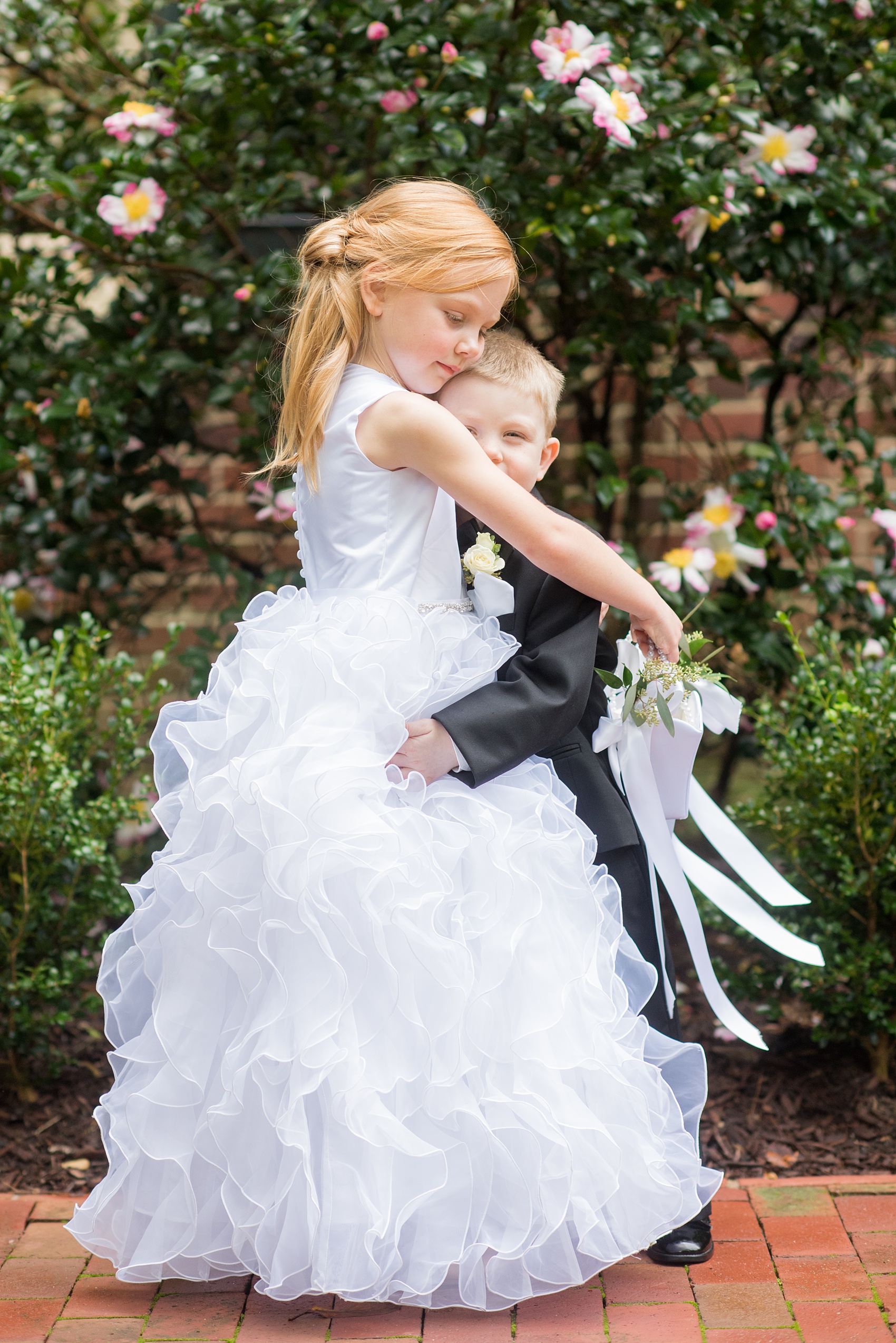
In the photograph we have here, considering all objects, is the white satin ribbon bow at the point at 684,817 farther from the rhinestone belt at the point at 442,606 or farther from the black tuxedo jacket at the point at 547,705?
the rhinestone belt at the point at 442,606

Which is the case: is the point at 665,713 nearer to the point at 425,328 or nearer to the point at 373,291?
the point at 425,328

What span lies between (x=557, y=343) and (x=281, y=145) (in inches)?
37.8

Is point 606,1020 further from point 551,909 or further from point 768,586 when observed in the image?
point 768,586

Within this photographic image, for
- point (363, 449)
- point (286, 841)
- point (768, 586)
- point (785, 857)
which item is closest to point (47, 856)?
point (286, 841)

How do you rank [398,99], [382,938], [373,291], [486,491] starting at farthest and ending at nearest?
[398,99], [373,291], [486,491], [382,938]

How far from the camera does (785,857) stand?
2873 millimetres

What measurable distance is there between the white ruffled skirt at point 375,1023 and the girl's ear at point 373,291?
51cm

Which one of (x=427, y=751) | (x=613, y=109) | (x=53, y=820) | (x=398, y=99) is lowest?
(x=53, y=820)

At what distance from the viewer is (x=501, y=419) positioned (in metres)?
2.21

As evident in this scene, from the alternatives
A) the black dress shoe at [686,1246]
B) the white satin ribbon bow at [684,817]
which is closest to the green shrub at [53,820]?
the white satin ribbon bow at [684,817]

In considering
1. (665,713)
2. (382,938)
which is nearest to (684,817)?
(665,713)

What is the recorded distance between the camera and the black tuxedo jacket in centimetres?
205

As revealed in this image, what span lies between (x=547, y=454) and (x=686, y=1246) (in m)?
1.47

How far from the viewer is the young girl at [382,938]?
73.8 inches
